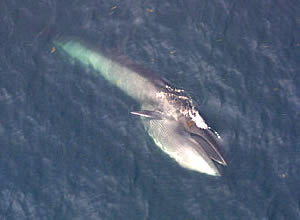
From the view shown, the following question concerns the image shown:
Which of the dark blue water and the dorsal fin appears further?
the dorsal fin

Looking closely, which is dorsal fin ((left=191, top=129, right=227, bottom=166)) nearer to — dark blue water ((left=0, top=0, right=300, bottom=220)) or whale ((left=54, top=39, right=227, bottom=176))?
whale ((left=54, top=39, right=227, bottom=176))

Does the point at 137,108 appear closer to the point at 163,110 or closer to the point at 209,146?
the point at 163,110

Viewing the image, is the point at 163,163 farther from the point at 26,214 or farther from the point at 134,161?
the point at 26,214

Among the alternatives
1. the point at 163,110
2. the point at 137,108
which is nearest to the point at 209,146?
the point at 163,110

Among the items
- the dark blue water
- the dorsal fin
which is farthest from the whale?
the dark blue water

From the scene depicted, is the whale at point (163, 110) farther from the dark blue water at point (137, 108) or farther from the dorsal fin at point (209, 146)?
the dark blue water at point (137, 108)

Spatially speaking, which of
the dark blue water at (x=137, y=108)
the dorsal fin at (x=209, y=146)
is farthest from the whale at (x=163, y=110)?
the dark blue water at (x=137, y=108)

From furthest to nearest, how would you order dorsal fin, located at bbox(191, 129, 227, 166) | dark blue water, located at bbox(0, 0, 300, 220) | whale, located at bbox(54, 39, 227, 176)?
whale, located at bbox(54, 39, 227, 176) < dorsal fin, located at bbox(191, 129, 227, 166) < dark blue water, located at bbox(0, 0, 300, 220)

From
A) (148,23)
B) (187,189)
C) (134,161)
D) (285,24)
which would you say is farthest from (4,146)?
(285,24)
